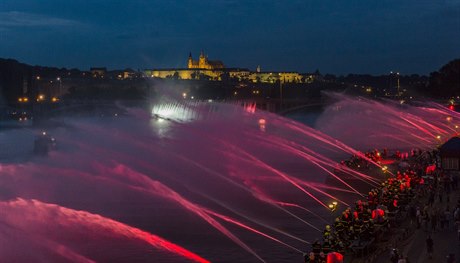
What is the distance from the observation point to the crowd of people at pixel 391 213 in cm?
972

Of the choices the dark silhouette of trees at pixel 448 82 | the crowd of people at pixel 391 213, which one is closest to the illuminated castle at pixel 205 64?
the dark silhouette of trees at pixel 448 82

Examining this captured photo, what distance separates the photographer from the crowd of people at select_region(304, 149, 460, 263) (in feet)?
31.9

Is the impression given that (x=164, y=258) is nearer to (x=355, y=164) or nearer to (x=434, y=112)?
(x=355, y=164)

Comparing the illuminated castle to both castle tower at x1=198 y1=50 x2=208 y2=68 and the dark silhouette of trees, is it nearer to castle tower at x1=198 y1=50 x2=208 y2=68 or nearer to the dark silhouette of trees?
castle tower at x1=198 y1=50 x2=208 y2=68

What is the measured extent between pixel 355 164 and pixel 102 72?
94.0m

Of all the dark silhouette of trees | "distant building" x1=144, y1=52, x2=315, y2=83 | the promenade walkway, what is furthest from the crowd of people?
"distant building" x1=144, y1=52, x2=315, y2=83

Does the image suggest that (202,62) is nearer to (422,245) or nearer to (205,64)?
(205,64)

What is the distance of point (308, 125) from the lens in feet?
161

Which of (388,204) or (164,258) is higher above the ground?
(388,204)

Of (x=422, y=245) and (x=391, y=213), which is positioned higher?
(x=391, y=213)

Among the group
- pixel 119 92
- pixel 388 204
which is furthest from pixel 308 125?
pixel 388 204

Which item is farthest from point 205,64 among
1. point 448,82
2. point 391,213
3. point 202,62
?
point 391,213

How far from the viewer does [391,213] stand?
489 inches

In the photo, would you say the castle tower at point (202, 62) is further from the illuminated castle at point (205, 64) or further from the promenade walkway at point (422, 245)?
the promenade walkway at point (422, 245)
